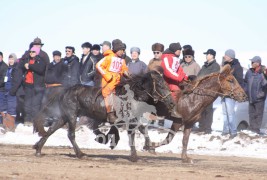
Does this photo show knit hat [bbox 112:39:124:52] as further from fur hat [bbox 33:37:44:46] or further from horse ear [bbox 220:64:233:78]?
fur hat [bbox 33:37:44:46]

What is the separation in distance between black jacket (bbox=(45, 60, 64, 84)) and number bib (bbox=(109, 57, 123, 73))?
6.90 meters

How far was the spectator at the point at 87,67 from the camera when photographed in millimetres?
22906

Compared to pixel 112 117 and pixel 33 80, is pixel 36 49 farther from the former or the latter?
pixel 112 117

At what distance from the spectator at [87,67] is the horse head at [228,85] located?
601cm

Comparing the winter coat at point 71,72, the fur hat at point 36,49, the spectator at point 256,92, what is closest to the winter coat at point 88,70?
the winter coat at point 71,72

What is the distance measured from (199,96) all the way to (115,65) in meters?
2.04

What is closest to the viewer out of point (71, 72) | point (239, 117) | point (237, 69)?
point (237, 69)

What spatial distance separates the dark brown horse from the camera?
16.4 meters

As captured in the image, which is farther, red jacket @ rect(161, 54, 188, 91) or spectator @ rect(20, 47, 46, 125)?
spectator @ rect(20, 47, 46, 125)

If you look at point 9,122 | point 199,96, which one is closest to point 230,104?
point 199,96

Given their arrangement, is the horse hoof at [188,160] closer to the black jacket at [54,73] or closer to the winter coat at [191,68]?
the winter coat at [191,68]

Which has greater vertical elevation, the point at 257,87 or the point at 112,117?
the point at 257,87

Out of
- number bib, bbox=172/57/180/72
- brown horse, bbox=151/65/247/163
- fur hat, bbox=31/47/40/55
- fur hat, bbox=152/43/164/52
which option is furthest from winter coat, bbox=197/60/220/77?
fur hat, bbox=31/47/40/55

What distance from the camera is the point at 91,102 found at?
672 inches
